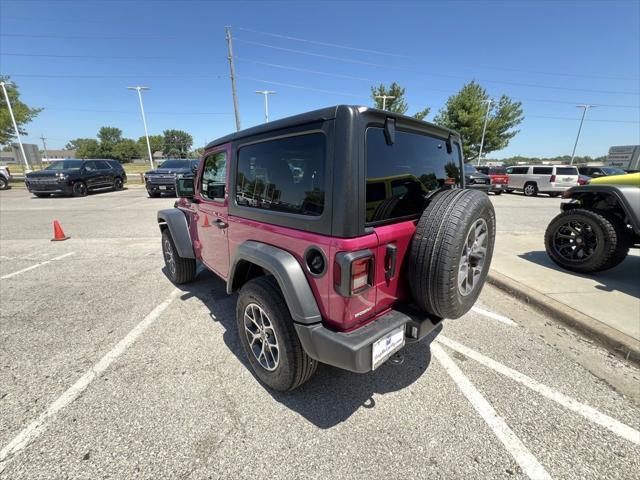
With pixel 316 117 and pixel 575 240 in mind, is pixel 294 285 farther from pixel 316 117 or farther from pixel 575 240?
pixel 575 240

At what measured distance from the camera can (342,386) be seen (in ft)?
7.41

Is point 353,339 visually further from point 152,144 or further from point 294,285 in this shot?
point 152,144

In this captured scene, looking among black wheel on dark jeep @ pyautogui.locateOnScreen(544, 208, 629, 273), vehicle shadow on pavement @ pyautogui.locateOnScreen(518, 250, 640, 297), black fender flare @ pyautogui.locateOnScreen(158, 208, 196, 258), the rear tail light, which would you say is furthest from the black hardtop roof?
vehicle shadow on pavement @ pyautogui.locateOnScreen(518, 250, 640, 297)

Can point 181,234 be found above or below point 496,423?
above

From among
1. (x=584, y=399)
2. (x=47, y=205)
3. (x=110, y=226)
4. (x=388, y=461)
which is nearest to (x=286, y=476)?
(x=388, y=461)

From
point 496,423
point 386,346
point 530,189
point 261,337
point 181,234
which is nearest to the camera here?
point 386,346

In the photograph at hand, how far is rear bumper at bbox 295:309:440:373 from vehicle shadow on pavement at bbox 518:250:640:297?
3.57m

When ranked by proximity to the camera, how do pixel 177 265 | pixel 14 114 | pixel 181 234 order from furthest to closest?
pixel 14 114 → pixel 177 265 → pixel 181 234

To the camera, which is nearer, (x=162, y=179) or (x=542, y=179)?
(x=162, y=179)

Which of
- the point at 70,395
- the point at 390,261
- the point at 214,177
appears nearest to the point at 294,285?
the point at 390,261

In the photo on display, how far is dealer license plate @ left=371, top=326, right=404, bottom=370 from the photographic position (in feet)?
5.39

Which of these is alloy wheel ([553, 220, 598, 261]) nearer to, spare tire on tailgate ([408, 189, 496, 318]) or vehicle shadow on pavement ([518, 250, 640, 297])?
vehicle shadow on pavement ([518, 250, 640, 297])

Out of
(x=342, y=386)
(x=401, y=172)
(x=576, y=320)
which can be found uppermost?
(x=401, y=172)

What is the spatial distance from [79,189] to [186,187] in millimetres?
15049
